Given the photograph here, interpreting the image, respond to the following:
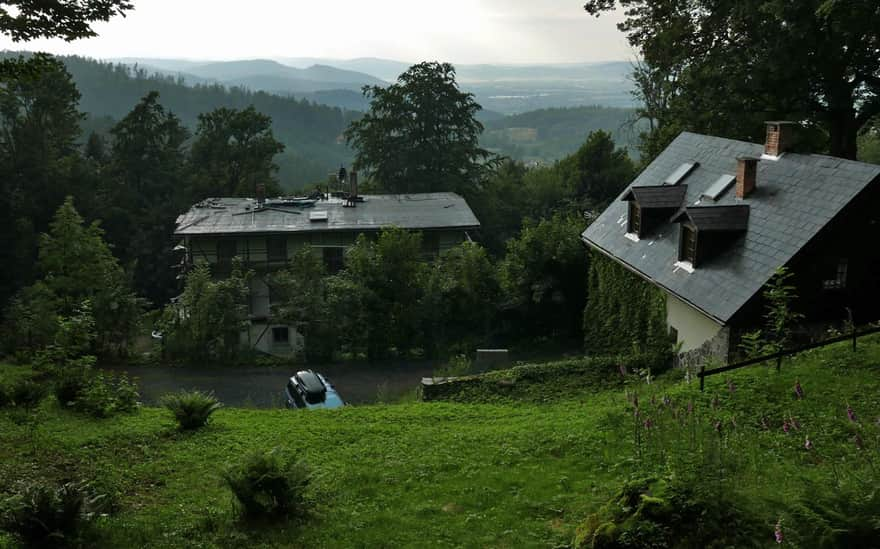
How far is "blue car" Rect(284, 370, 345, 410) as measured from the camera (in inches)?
920

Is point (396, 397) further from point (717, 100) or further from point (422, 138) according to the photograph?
point (422, 138)

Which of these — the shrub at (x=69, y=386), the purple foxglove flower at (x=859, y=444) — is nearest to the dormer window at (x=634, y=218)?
the purple foxglove flower at (x=859, y=444)

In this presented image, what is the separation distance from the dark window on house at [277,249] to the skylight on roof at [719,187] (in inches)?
964

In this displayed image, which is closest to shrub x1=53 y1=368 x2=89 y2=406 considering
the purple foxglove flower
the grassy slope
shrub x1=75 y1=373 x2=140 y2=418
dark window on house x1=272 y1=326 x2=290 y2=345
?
shrub x1=75 y1=373 x2=140 y2=418

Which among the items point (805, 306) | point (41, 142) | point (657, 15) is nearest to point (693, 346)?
point (805, 306)

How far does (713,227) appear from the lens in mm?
20141

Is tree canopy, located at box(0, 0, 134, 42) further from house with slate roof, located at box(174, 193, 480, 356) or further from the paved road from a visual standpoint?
house with slate roof, located at box(174, 193, 480, 356)

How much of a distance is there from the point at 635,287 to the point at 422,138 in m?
38.8

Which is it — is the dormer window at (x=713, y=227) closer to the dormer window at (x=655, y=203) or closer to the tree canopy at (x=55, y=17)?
the dormer window at (x=655, y=203)

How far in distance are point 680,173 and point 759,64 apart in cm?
755

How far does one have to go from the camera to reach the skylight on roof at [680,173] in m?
25.2

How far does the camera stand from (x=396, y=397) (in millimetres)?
24953

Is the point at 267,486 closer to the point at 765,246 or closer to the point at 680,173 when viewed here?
the point at 765,246

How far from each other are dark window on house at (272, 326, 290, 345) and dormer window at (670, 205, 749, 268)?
22964 millimetres
